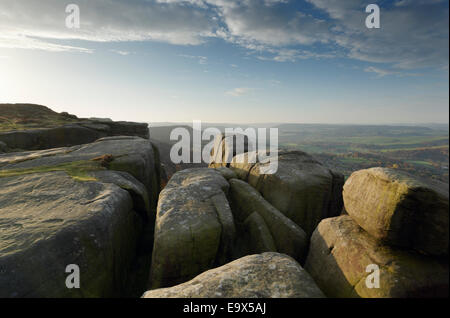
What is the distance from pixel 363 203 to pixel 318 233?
2189mm

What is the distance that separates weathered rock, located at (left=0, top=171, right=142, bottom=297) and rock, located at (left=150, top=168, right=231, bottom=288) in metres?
1.58

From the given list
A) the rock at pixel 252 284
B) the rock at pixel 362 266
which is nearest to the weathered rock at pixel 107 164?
the rock at pixel 252 284

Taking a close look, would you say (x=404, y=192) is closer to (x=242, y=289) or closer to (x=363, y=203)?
(x=363, y=203)

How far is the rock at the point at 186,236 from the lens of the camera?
7.03 meters

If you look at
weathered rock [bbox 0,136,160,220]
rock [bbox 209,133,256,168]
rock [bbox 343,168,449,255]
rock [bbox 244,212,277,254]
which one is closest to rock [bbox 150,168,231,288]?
rock [bbox 244,212,277,254]

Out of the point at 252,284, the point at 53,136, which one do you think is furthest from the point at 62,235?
the point at 53,136

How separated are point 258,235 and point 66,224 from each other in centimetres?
732

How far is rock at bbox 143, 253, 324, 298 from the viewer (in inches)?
190

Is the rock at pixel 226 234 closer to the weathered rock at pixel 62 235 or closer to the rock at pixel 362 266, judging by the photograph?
the rock at pixel 362 266

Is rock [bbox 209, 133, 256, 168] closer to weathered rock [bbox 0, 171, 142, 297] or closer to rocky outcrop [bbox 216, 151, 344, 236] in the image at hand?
rocky outcrop [bbox 216, 151, 344, 236]

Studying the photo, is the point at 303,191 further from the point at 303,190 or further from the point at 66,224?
the point at 66,224

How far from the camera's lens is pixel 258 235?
8.88 metres
